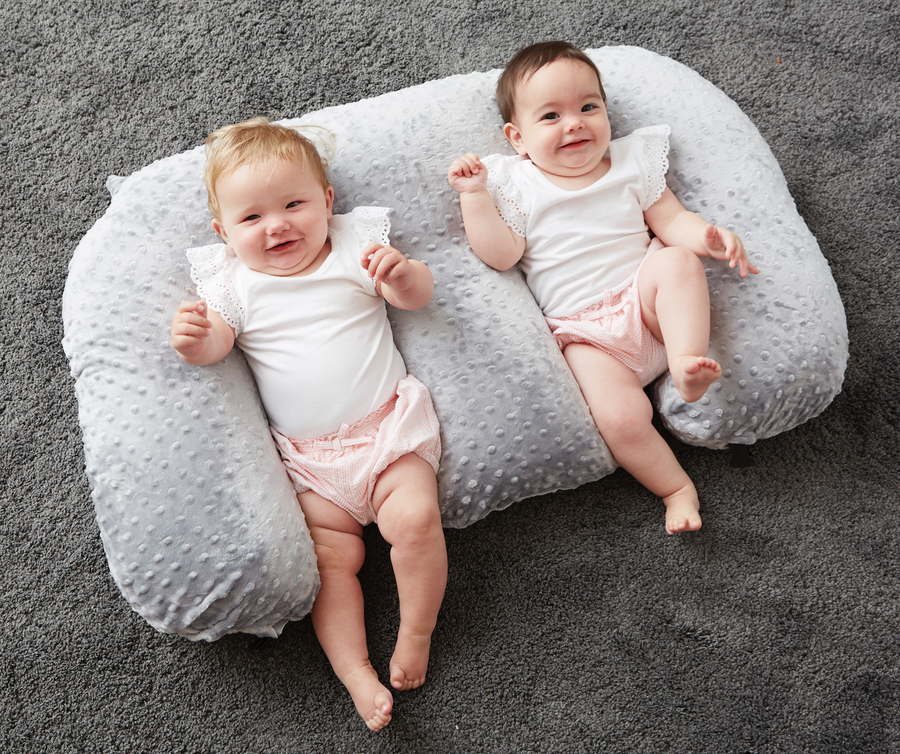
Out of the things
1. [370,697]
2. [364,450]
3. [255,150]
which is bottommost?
[370,697]

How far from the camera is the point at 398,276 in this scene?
94cm

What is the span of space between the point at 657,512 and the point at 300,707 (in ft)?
2.08

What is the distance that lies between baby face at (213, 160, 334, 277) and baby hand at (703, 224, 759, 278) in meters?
0.55

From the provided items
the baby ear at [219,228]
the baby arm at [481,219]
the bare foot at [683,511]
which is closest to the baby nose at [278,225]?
the baby ear at [219,228]

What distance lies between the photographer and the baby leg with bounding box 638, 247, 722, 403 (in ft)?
3.18

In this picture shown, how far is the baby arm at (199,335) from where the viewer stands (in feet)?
2.96

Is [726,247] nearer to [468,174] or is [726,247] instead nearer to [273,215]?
[468,174]

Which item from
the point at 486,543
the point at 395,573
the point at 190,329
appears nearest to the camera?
the point at 190,329

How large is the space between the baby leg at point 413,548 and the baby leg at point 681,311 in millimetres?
387

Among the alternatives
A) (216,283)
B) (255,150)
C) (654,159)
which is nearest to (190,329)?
(216,283)

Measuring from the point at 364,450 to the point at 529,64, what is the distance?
628mm

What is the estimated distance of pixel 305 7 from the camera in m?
1.31

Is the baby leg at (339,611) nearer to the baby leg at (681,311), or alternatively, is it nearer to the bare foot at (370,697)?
the bare foot at (370,697)

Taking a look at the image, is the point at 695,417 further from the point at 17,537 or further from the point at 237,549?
the point at 17,537
